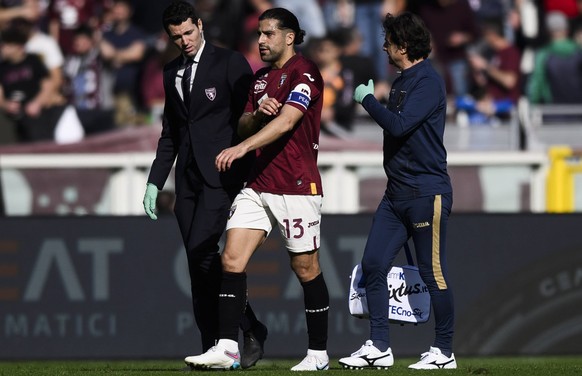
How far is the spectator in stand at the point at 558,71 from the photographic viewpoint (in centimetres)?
1633

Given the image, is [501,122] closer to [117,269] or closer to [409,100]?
[117,269]

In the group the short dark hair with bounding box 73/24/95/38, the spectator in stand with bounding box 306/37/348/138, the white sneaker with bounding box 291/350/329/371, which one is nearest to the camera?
the white sneaker with bounding box 291/350/329/371

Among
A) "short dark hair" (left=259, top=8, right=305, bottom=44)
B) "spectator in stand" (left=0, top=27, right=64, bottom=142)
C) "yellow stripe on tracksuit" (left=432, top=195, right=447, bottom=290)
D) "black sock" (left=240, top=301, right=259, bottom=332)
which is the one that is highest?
"short dark hair" (left=259, top=8, right=305, bottom=44)

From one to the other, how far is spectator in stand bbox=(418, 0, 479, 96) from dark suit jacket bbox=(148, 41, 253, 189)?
8084mm

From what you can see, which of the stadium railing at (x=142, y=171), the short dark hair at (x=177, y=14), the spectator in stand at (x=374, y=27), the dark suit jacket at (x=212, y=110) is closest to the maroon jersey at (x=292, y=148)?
the dark suit jacket at (x=212, y=110)

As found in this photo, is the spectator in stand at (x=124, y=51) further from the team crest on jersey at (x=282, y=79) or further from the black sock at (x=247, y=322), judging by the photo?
the team crest on jersey at (x=282, y=79)

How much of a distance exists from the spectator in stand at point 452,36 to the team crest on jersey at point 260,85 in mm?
8422

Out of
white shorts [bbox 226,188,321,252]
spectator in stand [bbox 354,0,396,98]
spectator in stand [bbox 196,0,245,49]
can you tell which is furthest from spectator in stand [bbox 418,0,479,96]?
white shorts [bbox 226,188,321,252]

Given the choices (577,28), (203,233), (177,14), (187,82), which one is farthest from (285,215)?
(577,28)

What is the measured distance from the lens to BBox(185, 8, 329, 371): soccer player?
8281 millimetres

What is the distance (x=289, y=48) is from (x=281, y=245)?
4.15 metres

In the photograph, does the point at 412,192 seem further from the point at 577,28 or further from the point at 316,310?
the point at 577,28

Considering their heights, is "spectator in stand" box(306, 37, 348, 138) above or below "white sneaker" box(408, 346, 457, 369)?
above

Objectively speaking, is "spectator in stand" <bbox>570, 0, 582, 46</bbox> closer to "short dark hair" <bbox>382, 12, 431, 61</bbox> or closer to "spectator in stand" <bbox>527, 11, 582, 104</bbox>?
"spectator in stand" <bbox>527, 11, 582, 104</bbox>
